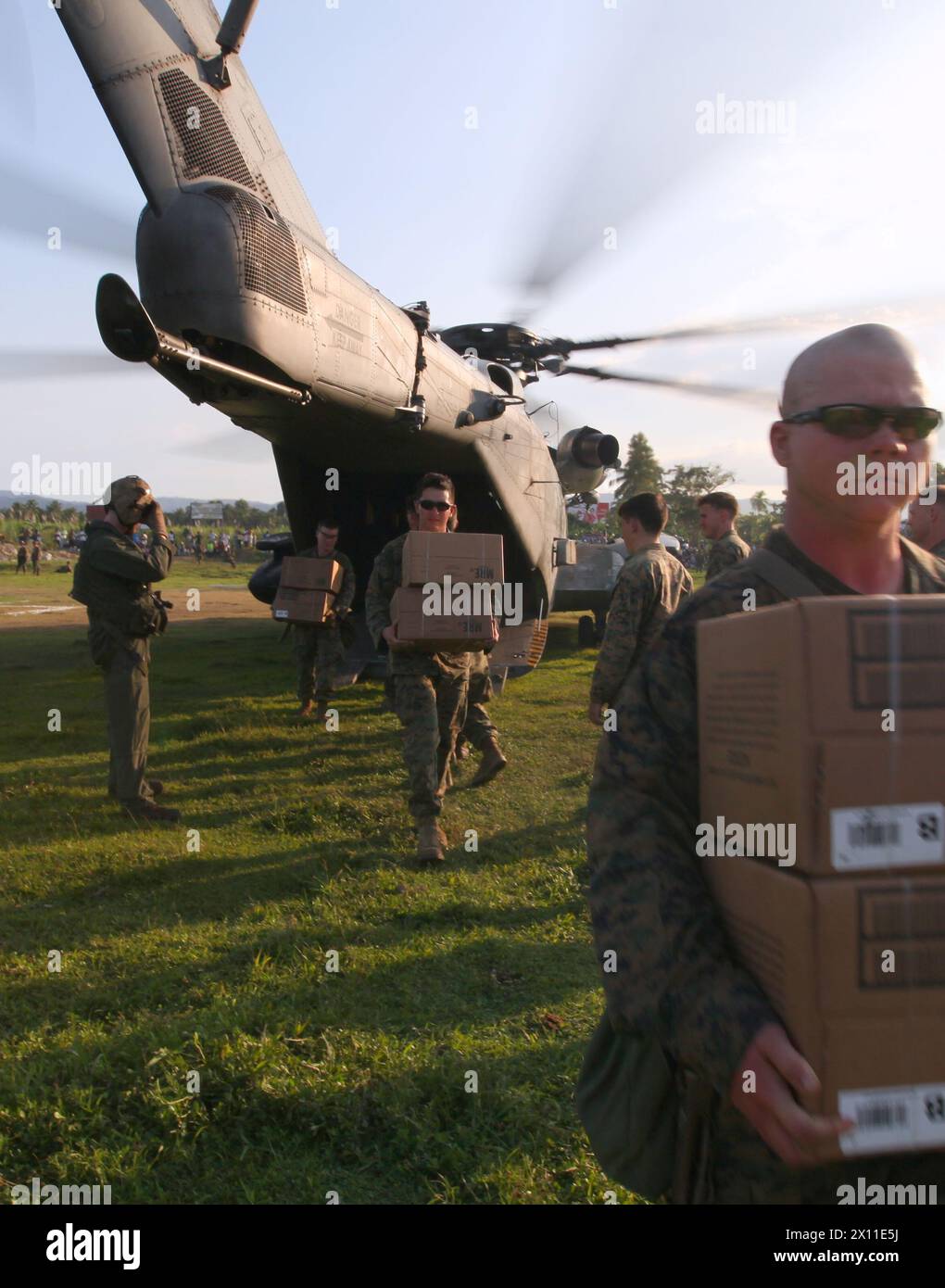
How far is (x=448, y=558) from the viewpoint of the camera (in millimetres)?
4988

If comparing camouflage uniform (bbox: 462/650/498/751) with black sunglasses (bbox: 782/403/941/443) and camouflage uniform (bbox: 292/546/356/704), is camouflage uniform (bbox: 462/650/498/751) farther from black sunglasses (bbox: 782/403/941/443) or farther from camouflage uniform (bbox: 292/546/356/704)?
black sunglasses (bbox: 782/403/941/443)

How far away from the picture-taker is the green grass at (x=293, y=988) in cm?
237

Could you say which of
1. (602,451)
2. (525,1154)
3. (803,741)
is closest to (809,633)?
(803,741)

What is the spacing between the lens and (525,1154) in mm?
2375

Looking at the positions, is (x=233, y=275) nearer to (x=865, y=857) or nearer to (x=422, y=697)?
(x=422, y=697)

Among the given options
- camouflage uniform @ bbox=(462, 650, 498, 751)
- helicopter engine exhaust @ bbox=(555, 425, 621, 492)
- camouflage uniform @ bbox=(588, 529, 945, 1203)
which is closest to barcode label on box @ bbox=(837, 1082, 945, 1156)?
camouflage uniform @ bbox=(588, 529, 945, 1203)

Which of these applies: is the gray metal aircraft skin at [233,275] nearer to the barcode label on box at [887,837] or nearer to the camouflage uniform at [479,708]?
the camouflage uniform at [479,708]

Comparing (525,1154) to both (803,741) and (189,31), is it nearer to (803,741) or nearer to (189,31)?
(803,741)

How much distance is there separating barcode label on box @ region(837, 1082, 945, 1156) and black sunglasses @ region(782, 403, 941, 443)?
901mm

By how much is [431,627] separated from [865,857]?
3.76 metres

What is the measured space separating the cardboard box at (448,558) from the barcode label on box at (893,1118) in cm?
392

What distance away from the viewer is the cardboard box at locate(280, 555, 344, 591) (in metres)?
7.58

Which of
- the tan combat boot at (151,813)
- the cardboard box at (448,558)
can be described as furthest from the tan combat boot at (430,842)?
the tan combat boot at (151,813)

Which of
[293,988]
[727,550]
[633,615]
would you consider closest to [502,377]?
[727,550]
